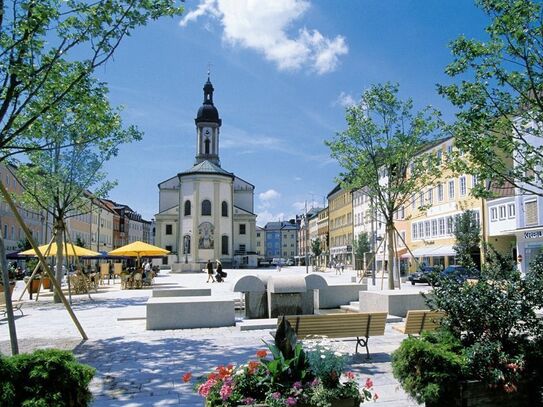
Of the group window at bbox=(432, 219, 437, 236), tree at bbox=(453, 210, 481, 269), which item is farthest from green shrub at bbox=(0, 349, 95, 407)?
window at bbox=(432, 219, 437, 236)

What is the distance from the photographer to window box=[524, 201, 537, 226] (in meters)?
34.0

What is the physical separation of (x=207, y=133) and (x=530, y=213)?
64107mm

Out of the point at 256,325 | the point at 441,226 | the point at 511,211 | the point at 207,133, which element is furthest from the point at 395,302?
the point at 207,133

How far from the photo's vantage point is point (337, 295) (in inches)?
720

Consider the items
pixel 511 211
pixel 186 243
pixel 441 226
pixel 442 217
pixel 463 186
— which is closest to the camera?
pixel 511 211

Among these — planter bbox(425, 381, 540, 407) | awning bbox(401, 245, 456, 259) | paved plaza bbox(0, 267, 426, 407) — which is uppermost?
awning bbox(401, 245, 456, 259)

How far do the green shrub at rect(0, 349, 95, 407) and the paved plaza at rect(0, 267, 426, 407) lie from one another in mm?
1665

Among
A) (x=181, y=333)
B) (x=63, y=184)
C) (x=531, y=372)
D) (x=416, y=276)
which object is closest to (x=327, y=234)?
(x=416, y=276)

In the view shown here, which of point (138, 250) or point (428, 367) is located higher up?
point (138, 250)

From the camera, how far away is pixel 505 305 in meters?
5.88

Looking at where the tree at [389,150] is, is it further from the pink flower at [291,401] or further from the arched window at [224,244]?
the arched window at [224,244]

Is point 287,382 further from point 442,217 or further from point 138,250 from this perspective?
point 442,217

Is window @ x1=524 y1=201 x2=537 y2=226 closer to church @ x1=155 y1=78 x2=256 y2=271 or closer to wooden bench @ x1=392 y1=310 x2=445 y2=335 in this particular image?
Answer: wooden bench @ x1=392 y1=310 x2=445 y2=335

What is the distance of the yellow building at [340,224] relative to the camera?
82000 mm
